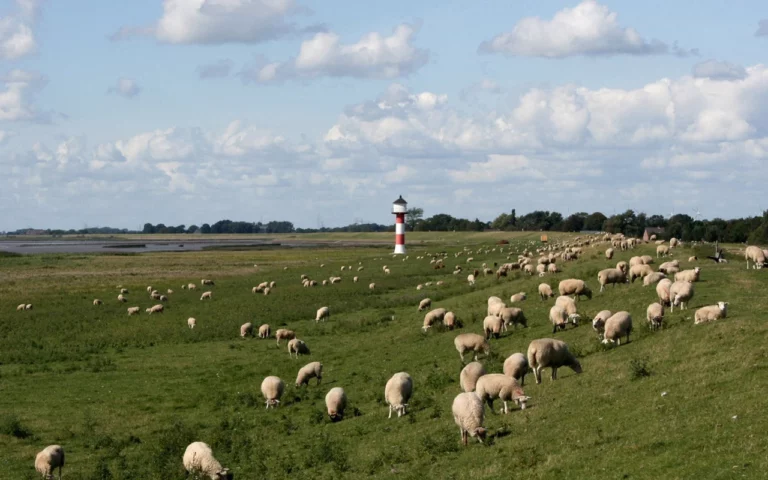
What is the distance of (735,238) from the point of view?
117m

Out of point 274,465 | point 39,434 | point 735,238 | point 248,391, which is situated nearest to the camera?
point 274,465

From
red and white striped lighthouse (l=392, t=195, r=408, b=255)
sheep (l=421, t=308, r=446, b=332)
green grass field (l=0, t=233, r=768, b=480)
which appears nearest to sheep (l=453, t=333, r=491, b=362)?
green grass field (l=0, t=233, r=768, b=480)

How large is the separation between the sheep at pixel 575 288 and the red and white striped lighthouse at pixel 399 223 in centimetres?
8224

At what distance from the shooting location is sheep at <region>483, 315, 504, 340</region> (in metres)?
30.3

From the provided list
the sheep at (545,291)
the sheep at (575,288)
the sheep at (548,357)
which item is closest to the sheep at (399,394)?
the sheep at (548,357)

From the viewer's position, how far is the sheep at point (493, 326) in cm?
3030

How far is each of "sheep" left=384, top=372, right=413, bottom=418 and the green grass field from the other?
0.35 metres

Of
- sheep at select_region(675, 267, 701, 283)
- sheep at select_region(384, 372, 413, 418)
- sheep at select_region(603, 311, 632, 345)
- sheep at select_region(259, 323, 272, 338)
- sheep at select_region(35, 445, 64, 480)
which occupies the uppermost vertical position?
sheep at select_region(675, 267, 701, 283)

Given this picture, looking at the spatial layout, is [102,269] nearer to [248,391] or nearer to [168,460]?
[248,391]

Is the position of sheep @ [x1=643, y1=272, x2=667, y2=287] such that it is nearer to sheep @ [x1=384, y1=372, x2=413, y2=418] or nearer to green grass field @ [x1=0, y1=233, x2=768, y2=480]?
green grass field @ [x1=0, y1=233, x2=768, y2=480]

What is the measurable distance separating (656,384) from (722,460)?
5.85m

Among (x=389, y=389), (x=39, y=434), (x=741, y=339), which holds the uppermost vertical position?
(x=741, y=339)

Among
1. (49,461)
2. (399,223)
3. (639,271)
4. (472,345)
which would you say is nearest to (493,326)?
(472,345)

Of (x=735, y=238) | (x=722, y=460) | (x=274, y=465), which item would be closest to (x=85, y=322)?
(x=274, y=465)
